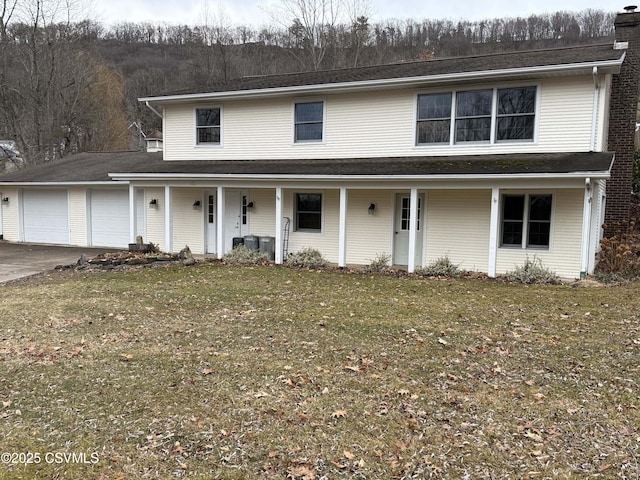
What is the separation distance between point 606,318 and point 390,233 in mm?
6554

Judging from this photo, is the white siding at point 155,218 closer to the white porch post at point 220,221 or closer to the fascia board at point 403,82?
the fascia board at point 403,82

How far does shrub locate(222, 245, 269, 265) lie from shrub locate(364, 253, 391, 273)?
298 centimetres

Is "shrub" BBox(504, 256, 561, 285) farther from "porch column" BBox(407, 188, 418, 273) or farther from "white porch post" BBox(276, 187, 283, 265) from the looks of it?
"white porch post" BBox(276, 187, 283, 265)

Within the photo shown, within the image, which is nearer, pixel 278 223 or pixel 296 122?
pixel 278 223

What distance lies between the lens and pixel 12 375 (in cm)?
523

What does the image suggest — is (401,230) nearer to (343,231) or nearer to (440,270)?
(343,231)

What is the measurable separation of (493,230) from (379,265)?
298cm

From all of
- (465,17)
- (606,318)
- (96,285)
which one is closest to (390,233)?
(606,318)

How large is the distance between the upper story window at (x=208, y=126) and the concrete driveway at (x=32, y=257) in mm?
5108

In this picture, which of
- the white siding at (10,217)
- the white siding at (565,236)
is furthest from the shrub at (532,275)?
the white siding at (10,217)

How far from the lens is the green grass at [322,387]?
3670 mm

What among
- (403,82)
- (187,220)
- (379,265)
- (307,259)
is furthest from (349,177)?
(187,220)

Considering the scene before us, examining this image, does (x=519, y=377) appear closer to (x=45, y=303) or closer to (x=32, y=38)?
(x=45, y=303)

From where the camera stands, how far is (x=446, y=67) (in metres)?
13.2
